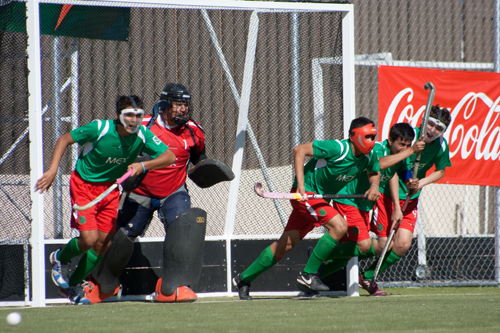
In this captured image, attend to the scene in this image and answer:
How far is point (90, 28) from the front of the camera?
5.84 m

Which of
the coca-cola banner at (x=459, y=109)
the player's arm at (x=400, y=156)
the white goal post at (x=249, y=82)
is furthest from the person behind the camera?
the coca-cola banner at (x=459, y=109)

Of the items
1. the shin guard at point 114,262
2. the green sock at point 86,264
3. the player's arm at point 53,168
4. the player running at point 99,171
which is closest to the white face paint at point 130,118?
the player running at point 99,171

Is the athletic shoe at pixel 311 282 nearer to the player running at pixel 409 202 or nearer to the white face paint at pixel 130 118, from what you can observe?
the player running at pixel 409 202

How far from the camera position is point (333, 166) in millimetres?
5246

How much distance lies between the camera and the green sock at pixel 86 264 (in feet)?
16.5

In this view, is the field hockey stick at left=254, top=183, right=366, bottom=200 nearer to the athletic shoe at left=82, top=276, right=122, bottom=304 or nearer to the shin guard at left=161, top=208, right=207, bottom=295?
the shin guard at left=161, top=208, right=207, bottom=295

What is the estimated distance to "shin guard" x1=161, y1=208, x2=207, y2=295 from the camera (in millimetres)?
5074

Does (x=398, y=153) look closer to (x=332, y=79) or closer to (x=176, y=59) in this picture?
(x=332, y=79)

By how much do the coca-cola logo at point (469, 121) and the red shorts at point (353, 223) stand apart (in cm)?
120

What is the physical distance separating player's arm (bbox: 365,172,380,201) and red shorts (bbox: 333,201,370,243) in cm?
32

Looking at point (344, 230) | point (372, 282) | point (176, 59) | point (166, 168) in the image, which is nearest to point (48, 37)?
point (176, 59)

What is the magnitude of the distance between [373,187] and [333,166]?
35 centimetres

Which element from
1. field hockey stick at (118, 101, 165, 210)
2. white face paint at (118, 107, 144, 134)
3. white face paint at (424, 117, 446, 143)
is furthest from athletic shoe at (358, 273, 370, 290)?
white face paint at (118, 107, 144, 134)

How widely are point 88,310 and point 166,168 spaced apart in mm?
1433
